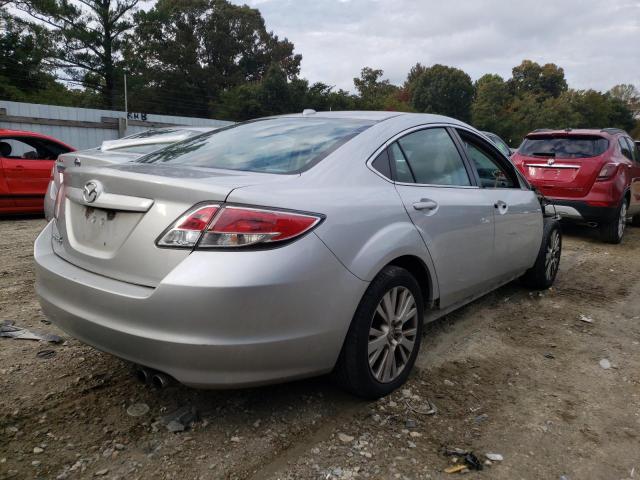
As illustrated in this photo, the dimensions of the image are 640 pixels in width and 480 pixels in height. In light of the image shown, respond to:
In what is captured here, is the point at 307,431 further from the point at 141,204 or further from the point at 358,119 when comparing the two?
the point at 358,119

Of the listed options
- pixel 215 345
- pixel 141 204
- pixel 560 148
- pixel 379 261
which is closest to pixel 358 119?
pixel 379 261

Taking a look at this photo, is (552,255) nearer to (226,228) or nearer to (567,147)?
(567,147)

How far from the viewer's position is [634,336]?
12.9 ft

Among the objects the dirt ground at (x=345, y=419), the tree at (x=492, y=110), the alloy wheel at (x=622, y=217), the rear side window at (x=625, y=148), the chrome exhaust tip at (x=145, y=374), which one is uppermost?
the tree at (x=492, y=110)

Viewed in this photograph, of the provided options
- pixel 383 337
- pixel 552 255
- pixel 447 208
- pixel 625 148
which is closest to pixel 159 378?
pixel 383 337

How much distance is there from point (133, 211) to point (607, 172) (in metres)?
6.86

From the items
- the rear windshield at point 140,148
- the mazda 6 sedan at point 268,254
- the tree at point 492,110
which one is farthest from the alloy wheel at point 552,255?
the tree at point 492,110

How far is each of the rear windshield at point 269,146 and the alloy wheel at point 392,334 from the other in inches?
31.5

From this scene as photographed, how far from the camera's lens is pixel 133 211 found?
2254mm

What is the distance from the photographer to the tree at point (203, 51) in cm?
3703

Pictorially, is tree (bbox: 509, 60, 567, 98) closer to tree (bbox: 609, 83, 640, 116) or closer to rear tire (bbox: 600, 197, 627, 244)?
tree (bbox: 609, 83, 640, 116)

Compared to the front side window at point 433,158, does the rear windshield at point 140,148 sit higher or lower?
lower

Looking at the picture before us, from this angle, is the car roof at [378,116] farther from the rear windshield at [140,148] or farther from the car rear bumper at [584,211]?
the car rear bumper at [584,211]

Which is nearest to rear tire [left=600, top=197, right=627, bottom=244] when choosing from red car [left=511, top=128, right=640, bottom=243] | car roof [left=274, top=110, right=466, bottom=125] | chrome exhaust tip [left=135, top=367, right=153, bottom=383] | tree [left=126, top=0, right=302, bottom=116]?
red car [left=511, top=128, right=640, bottom=243]
